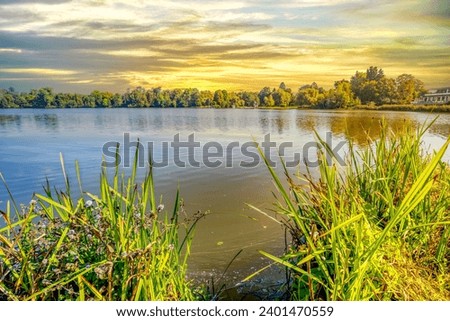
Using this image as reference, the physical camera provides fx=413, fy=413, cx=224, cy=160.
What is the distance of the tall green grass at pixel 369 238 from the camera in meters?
1.53

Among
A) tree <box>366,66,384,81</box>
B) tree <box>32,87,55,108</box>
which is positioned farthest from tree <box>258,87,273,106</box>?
tree <box>32,87,55,108</box>

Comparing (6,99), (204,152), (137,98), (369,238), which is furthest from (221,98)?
(204,152)

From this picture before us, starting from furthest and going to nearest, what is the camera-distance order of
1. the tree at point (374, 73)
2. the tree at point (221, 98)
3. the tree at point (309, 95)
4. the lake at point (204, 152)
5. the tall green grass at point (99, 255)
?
1. the tree at point (309, 95)
2. the tree at point (221, 98)
3. the tree at point (374, 73)
4. the lake at point (204, 152)
5. the tall green grass at point (99, 255)

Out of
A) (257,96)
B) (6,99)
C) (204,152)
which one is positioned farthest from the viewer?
(204,152)

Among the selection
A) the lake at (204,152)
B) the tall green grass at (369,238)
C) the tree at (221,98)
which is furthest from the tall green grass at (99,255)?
the tree at (221,98)

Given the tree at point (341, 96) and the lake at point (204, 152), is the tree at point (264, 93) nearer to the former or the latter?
the lake at point (204, 152)

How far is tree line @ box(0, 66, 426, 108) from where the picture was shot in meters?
3.11

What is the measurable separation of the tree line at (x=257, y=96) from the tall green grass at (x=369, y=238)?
992 mm

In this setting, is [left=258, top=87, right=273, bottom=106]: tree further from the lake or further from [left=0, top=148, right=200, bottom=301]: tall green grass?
[left=0, top=148, right=200, bottom=301]: tall green grass

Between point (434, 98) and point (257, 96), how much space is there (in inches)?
52.6

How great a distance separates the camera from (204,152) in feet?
18.3

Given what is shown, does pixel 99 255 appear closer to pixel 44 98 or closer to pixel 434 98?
pixel 44 98

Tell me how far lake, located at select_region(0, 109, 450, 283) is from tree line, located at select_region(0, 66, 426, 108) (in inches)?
5.9
